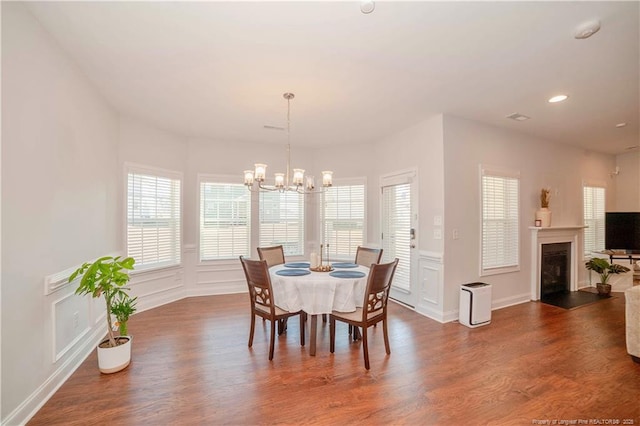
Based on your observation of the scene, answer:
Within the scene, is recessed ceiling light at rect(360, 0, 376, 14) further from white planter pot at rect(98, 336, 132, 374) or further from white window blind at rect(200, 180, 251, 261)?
white window blind at rect(200, 180, 251, 261)

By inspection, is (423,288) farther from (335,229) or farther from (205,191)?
(205,191)

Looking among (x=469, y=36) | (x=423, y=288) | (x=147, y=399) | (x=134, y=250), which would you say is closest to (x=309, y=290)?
(x=147, y=399)

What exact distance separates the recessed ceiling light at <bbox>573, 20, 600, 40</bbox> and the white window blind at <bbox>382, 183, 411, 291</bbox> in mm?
2555

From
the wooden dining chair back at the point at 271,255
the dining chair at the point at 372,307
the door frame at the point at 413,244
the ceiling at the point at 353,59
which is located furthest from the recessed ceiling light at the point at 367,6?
the wooden dining chair back at the point at 271,255

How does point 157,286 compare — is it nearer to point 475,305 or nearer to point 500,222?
point 475,305

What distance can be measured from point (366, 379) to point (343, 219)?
3.39 metres

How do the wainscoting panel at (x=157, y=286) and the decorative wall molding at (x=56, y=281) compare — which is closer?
the decorative wall molding at (x=56, y=281)

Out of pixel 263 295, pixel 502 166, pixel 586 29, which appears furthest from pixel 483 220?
pixel 263 295

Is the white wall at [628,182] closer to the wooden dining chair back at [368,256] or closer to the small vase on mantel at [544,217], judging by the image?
the small vase on mantel at [544,217]

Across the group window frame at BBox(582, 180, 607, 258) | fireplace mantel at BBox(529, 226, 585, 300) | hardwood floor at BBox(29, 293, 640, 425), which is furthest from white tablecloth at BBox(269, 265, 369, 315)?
window frame at BBox(582, 180, 607, 258)

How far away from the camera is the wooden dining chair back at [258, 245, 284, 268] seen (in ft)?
12.9

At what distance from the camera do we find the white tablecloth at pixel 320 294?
9.46 feet

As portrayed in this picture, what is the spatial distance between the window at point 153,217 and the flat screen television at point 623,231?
316 inches

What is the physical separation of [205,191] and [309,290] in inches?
124
